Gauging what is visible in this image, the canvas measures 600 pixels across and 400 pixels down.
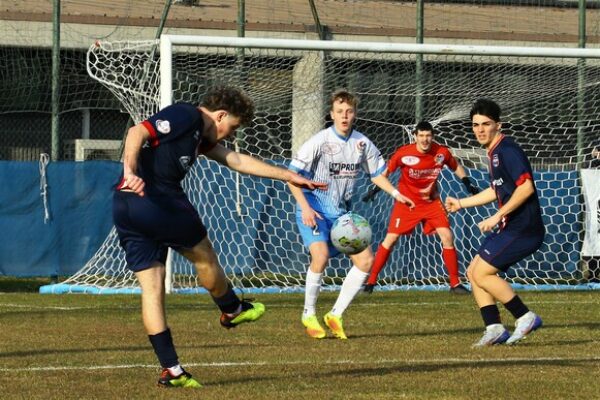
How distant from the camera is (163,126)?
7703 millimetres

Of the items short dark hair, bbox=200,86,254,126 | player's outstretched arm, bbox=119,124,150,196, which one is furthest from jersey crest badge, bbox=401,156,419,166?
player's outstretched arm, bbox=119,124,150,196

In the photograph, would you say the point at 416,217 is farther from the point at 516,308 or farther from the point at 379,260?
the point at 516,308

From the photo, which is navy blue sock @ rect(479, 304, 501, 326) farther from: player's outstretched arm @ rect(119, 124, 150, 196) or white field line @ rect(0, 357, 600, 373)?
player's outstretched arm @ rect(119, 124, 150, 196)

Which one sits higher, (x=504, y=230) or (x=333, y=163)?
(x=333, y=163)

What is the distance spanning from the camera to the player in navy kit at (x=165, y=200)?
304 inches

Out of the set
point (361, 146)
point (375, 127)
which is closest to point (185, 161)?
point (361, 146)

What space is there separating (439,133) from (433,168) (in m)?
2.54

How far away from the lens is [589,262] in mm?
18656

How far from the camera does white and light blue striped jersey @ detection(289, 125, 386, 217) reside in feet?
38.3

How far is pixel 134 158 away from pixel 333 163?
4.52 meters

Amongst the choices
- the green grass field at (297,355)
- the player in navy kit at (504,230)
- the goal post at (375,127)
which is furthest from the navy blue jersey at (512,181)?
the goal post at (375,127)

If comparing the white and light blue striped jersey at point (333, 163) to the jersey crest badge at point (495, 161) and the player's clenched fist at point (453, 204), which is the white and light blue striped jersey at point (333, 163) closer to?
the player's clenched fist at point (453, 204)

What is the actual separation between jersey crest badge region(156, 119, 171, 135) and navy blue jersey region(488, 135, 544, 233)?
3.59 meters

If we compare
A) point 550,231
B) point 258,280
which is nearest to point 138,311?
Result: point 258,280
